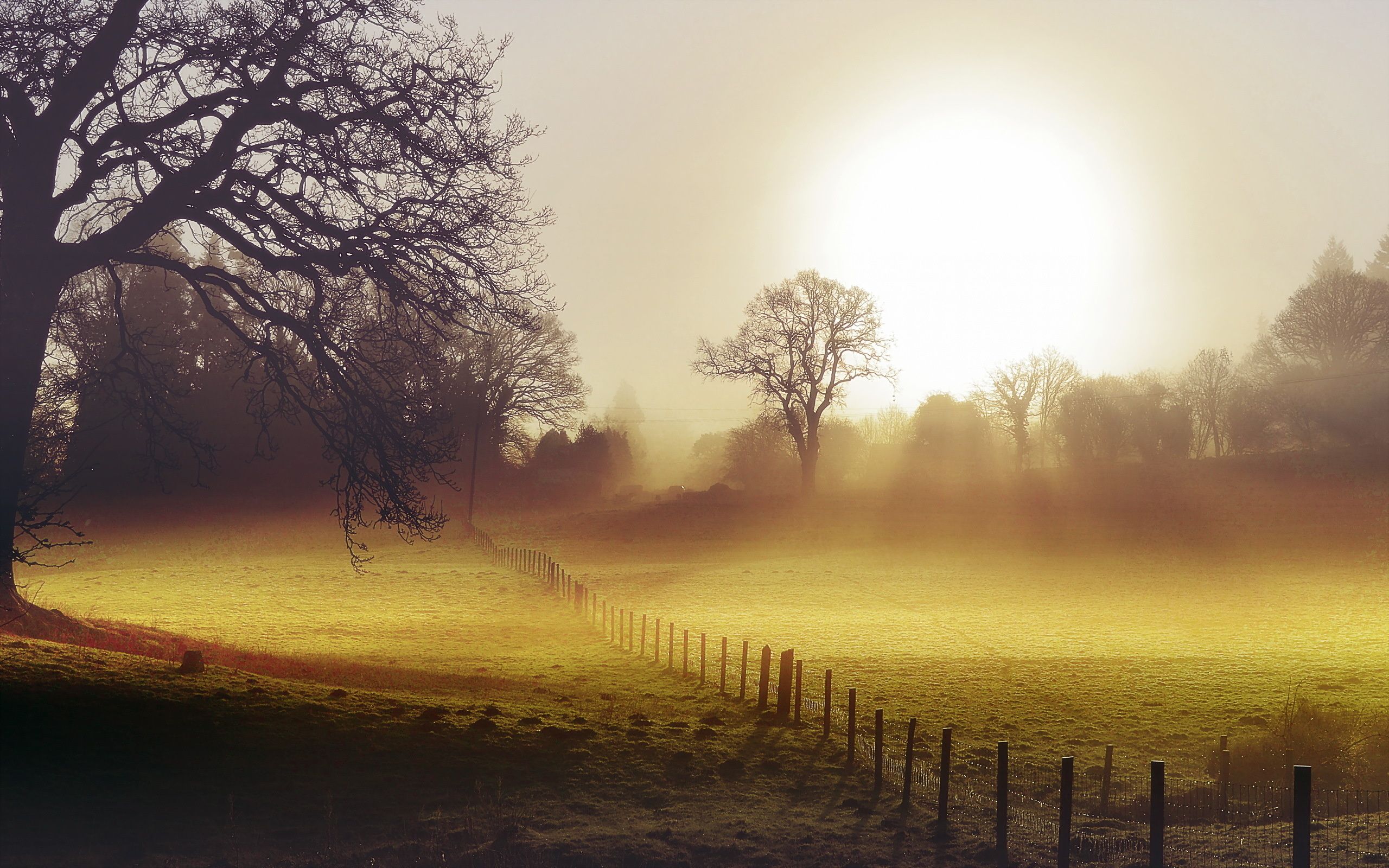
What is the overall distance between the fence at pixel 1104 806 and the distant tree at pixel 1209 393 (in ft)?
252

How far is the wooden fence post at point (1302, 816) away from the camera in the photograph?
7.64 m

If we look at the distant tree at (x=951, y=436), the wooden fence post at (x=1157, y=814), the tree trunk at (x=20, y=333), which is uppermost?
the distant tree at (x=951, y=436)

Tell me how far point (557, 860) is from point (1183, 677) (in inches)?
662

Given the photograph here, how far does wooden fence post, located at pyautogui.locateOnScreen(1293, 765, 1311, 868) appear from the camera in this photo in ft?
25.1

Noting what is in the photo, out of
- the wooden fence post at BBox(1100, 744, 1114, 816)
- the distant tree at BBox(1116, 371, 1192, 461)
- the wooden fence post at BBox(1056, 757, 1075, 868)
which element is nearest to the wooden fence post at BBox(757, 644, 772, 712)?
the wooden fence post at BBox(1100, 744, 1114, 816)

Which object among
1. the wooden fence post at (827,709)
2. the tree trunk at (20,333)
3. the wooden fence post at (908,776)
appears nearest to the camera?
the wooden fence post at (908,776)

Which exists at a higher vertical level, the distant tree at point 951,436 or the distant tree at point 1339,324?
the distant tree at point 1339,324

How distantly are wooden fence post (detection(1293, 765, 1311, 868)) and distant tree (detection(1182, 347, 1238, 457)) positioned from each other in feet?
268

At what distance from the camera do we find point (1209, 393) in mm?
83000

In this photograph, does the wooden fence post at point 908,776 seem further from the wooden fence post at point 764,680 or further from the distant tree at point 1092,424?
the distant tree at point 1092,424

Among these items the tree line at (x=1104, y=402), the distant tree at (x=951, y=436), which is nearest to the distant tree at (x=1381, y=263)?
the tree line at (x=1104, y=402)

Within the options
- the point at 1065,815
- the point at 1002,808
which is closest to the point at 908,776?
the point at 1002,808

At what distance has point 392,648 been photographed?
2169 cm

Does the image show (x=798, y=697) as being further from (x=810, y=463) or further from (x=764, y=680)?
(x=810, y=463)
